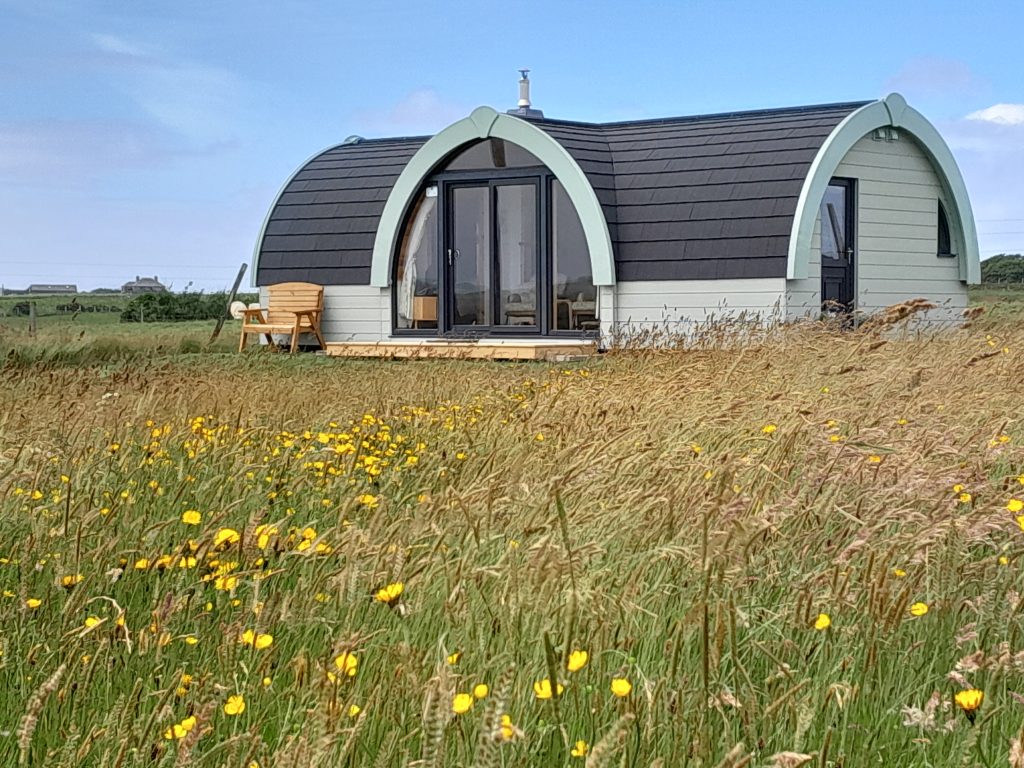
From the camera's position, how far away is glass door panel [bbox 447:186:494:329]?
14.5 m

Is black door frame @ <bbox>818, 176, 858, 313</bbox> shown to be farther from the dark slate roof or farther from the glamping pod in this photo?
the dark slate roof

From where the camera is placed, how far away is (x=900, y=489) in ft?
10.4

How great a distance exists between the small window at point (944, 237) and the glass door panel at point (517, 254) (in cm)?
531

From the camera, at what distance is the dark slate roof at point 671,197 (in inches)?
A: 507

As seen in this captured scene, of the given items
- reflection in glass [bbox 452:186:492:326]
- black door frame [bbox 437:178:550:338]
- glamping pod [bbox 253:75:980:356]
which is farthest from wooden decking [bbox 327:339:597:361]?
reflection in glass [bbox 452:186:492:326]

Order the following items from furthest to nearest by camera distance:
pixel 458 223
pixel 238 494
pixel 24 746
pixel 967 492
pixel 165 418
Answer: pixel 458 223
pixel 165 418
pixel 238 494
pixel 967 492
pixel 24 746

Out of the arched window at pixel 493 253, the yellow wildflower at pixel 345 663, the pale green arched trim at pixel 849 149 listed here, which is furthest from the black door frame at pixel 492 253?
the yellow wildflower at pixel 345 663

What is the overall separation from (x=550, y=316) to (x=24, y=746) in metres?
12.6

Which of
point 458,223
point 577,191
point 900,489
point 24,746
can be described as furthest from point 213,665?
A: point 458,223

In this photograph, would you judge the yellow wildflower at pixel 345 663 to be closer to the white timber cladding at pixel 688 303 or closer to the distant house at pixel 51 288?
the white timber cladding at pixel 688 303

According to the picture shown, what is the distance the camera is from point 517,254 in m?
14.4

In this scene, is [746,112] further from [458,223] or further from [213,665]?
[213,665]

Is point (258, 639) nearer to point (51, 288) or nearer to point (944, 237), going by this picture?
point (944, 237)

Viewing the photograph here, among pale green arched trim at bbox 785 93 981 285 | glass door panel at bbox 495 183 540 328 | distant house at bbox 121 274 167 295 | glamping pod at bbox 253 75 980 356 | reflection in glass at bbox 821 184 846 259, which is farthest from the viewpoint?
distant house at bbox 121 274 167 295
